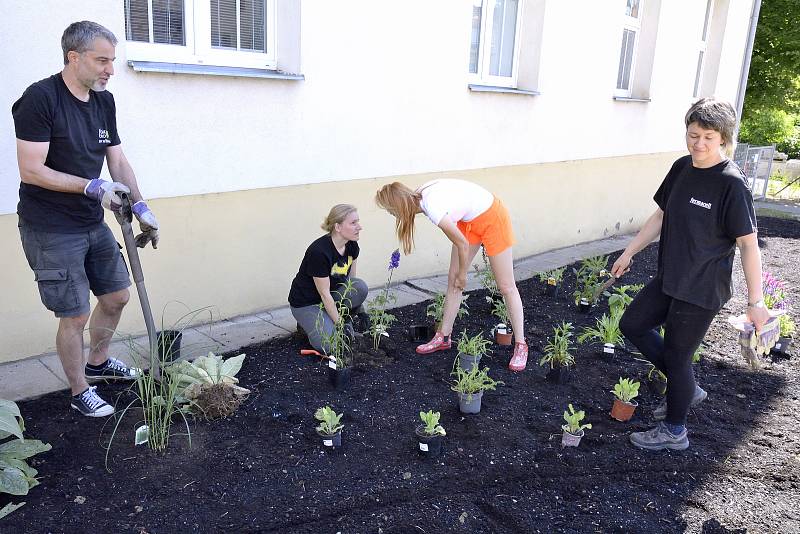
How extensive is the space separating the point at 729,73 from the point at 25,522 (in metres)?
11.6

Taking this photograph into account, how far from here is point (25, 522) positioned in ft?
8.02

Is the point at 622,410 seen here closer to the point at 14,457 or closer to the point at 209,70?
the point at 14,457

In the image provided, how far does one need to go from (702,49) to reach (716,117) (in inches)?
350

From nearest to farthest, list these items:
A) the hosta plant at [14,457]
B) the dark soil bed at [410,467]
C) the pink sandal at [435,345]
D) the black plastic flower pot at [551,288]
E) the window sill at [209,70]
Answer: the hosta plant at [14,457]
the dark soil bed at [410,467]
the window sill at [209,70]
the pink sandal at [435,345]
the black plastic flower pot at [551,288]

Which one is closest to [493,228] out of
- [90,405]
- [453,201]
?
[453,201]

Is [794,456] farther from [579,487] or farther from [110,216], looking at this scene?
[110,216]

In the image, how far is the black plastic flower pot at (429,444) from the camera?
118 inches

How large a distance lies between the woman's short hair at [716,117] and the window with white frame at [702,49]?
8.59 metres

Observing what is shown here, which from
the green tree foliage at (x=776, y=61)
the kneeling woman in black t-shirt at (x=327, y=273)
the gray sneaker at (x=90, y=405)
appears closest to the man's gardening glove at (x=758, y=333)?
the kneeling woman in black t-shirt at (x=327, y=273)

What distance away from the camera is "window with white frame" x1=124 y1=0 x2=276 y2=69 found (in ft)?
12.9

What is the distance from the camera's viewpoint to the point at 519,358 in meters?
4.09

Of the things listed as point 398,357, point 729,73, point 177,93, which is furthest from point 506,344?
point 729,73

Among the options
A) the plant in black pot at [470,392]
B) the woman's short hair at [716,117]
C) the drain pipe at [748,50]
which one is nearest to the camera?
the woman's short hair at [716,117]

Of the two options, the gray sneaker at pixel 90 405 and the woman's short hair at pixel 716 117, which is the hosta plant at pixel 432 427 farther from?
the woman's short hair at pixel 716 117
